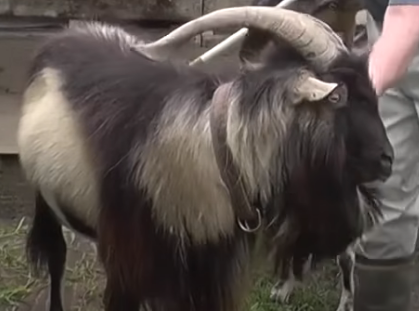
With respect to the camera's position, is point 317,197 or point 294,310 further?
point 294,310

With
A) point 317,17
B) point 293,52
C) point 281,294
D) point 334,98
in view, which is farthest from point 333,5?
point 281,294

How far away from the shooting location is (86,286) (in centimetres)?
539

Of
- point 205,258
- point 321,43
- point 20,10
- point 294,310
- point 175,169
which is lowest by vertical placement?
point 294,310

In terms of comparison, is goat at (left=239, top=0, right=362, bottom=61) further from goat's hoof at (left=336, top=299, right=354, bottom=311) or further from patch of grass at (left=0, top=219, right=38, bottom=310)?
patch of grass at (left=0, top=219, right=38, bottom=310)

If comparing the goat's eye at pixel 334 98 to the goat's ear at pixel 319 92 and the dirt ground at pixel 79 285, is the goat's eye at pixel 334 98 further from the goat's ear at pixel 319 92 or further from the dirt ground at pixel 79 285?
the dirt ground at pixel 79 285

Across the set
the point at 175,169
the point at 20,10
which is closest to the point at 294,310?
the point at 175,169

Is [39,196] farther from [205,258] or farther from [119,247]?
[205,258]

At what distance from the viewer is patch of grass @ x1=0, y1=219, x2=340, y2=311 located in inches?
207

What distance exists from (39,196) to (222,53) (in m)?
0.97

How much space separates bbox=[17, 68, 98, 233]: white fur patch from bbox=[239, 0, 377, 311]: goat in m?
0.71

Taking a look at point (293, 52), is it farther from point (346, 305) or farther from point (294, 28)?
point (346, 305)

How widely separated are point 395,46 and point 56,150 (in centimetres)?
137

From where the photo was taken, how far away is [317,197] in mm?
3414


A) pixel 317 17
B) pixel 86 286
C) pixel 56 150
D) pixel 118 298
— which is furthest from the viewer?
pixel 86 286
